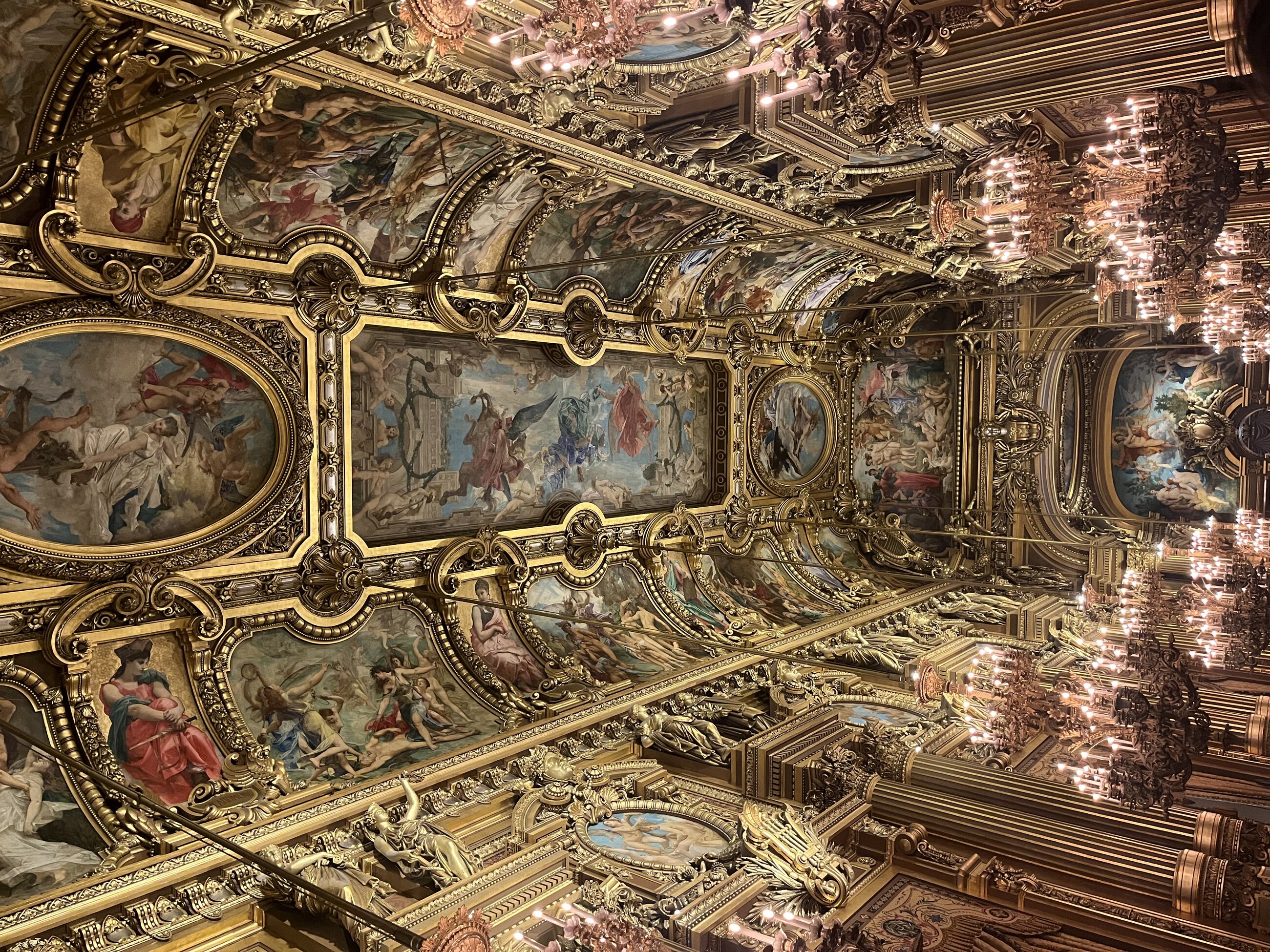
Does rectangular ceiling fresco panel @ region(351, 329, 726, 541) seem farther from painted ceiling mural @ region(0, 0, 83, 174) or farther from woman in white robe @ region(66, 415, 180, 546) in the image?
painted ceiling mural @ region(0, 0, 83, 174)

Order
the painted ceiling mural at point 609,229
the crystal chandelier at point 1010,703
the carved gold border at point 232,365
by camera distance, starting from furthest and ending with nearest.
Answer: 1. the painted ceiling mural at point 609,229
2. the crystal chandelier at point 1010,703
3. the carved gold border at point 232,365

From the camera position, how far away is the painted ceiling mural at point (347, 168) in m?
7.69

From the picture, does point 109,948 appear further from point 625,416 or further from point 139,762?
point 625,416

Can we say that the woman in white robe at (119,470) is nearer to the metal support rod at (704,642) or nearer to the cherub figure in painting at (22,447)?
the cherub figure in painting at (22,447)

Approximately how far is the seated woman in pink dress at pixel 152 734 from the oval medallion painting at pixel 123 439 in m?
1.22

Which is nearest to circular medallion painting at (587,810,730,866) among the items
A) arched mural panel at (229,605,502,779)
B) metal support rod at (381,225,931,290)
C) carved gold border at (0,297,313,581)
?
arched mural panel at (229,605,502,779)

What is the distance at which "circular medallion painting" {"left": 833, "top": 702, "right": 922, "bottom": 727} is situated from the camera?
10180 millimetres

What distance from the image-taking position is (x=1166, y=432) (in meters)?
15.6

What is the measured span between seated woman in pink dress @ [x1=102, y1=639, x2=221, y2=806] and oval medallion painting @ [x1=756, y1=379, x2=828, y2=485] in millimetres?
10301

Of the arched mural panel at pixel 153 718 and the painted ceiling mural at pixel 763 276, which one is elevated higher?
the painted ceiling mural at pixel 763 276

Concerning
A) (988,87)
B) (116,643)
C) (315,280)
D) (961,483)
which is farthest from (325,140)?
(961,483)

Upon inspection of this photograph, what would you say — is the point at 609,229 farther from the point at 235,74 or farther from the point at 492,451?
the point at 235,74

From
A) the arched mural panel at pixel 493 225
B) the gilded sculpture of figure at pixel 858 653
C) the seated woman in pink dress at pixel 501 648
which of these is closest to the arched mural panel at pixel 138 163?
the arched mural panel at pixel 493 225

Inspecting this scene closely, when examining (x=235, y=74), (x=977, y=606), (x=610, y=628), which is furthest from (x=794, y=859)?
(x=977, y=606)
